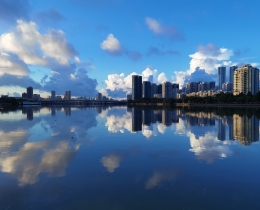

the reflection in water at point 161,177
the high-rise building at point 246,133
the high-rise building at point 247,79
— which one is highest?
the high-rise building at point 247,79

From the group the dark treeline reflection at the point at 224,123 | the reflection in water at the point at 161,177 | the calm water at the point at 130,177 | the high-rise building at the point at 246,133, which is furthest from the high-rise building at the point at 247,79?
the reflection in water at the point at 161,177

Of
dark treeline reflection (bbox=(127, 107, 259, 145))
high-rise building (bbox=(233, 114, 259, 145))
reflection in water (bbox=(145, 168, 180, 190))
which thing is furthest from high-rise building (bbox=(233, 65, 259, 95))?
reflection in water (bbox=(145, 168, 180, 190))

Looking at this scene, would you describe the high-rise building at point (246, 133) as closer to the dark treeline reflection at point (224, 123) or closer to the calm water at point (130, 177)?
the dark treeline reflection at point (224, 123)

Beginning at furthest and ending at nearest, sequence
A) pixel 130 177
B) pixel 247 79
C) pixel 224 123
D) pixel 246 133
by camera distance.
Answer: pixel 247 79 < pixel 224 123 < pixel 246 133 < pixel 130 177

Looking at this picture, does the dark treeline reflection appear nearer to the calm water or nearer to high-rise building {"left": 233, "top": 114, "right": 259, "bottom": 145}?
high-rise building {"left": 233, "top": 114, "right": 259, "bottom": 145}

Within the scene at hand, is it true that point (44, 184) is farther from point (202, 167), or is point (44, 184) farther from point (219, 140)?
point (219, 140)

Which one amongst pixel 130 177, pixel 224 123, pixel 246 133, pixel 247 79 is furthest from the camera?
pixel 247 79

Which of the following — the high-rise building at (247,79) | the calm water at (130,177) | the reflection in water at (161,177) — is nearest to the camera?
the calm water at (130,177)

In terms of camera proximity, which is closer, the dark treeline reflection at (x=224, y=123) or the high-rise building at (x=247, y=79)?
the dark treeline reflection at (x=224, y=123)

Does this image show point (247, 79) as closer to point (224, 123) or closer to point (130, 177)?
point (224, 123)

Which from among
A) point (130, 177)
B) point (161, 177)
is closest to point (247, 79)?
point (161, 177)

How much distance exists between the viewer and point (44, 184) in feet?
30.6

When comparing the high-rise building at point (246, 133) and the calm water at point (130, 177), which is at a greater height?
the high-rise building at point (246, 133)

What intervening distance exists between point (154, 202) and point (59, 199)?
327cm
